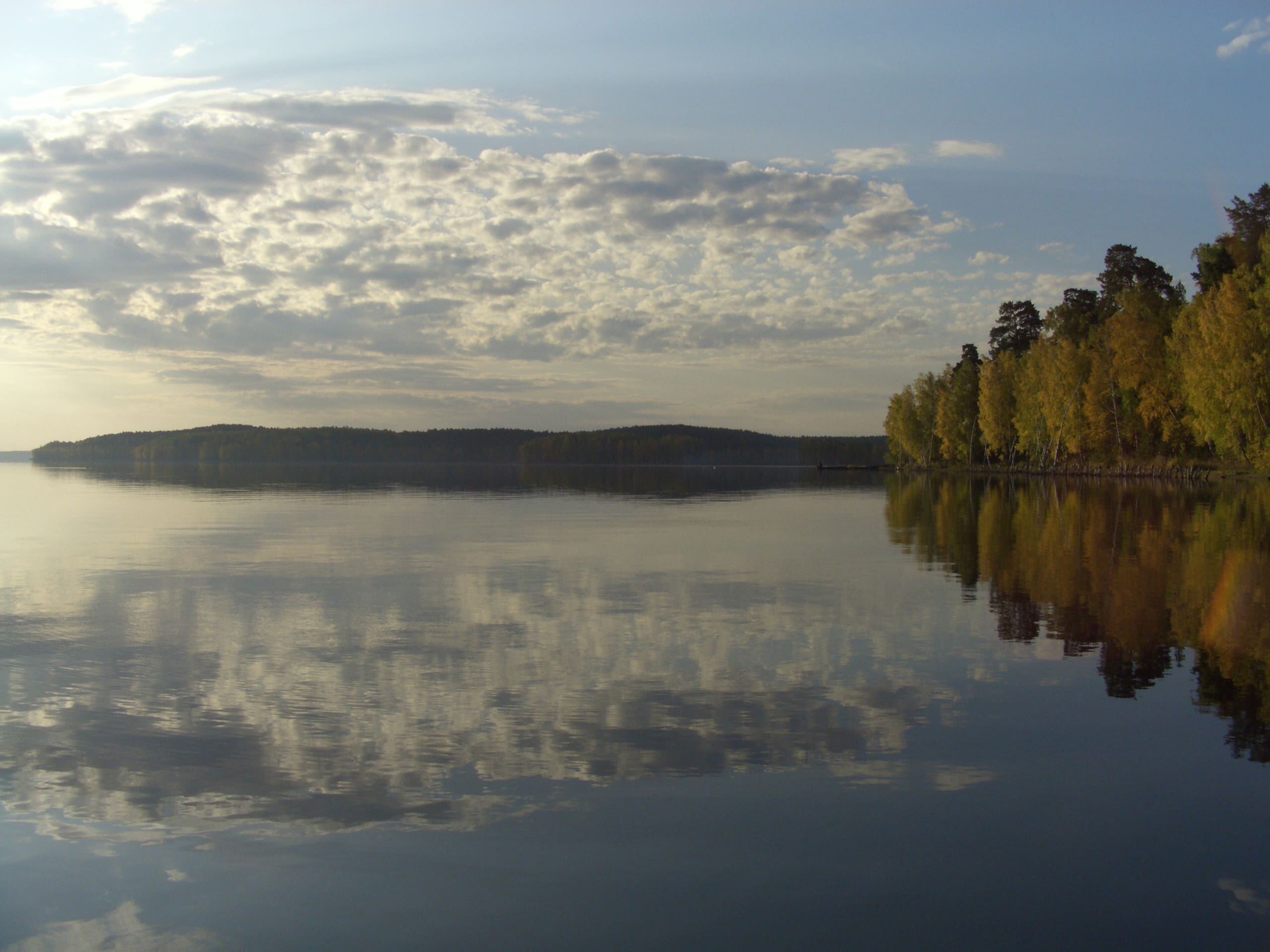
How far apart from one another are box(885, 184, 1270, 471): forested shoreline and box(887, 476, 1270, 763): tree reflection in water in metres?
19.1

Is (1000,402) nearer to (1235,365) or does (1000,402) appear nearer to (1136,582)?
(1235,365)

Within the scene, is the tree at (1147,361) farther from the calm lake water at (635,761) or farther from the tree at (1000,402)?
the calm lake water at (635,761)

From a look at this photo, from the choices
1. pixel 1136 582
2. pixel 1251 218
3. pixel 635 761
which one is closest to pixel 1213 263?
pixel 1251 218

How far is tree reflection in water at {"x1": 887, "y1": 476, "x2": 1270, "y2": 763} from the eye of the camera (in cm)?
1108

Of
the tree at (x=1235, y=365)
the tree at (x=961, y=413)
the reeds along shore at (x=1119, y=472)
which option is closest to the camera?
the tree at (x=1235, y=365)

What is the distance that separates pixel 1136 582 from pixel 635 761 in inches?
537

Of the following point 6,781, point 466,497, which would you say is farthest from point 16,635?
point 466,497

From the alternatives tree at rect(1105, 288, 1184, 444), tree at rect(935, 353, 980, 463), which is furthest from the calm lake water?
tree at rect(935, 353, 980, 463)

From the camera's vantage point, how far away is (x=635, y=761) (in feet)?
26.6

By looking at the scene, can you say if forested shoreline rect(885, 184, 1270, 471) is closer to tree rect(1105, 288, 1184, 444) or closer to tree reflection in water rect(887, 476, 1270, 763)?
tree rect(1105, 288, 1184, 444)

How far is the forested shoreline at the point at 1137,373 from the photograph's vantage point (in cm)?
5766

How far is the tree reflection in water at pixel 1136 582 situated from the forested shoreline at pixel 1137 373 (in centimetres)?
1911

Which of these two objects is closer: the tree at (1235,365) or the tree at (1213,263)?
the tree at (1235,365)

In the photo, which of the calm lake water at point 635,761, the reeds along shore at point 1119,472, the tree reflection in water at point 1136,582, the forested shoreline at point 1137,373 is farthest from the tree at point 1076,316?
the calm lake water at point 635,761
